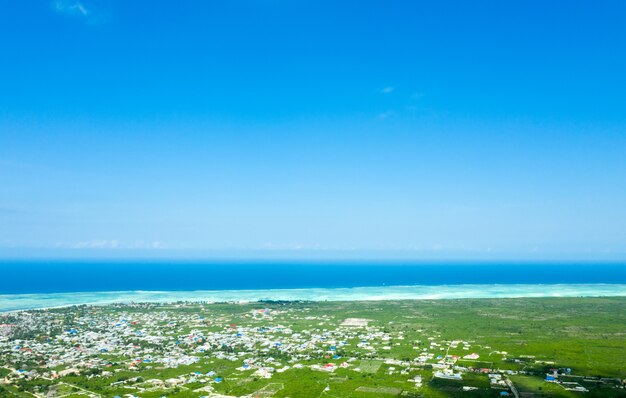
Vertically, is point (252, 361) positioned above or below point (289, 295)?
above

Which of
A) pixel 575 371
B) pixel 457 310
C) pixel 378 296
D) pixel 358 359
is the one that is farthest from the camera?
pixel 378 296

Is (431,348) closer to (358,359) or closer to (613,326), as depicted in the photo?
(358,359)

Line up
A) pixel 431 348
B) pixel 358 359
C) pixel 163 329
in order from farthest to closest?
pixel 163 329
pixel 431 348
pixel 358 359

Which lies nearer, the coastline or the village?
the village

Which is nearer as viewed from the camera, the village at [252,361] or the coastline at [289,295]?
the village at [252,361]

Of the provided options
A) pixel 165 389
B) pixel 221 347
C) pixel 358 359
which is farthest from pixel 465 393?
pixel 221 347
